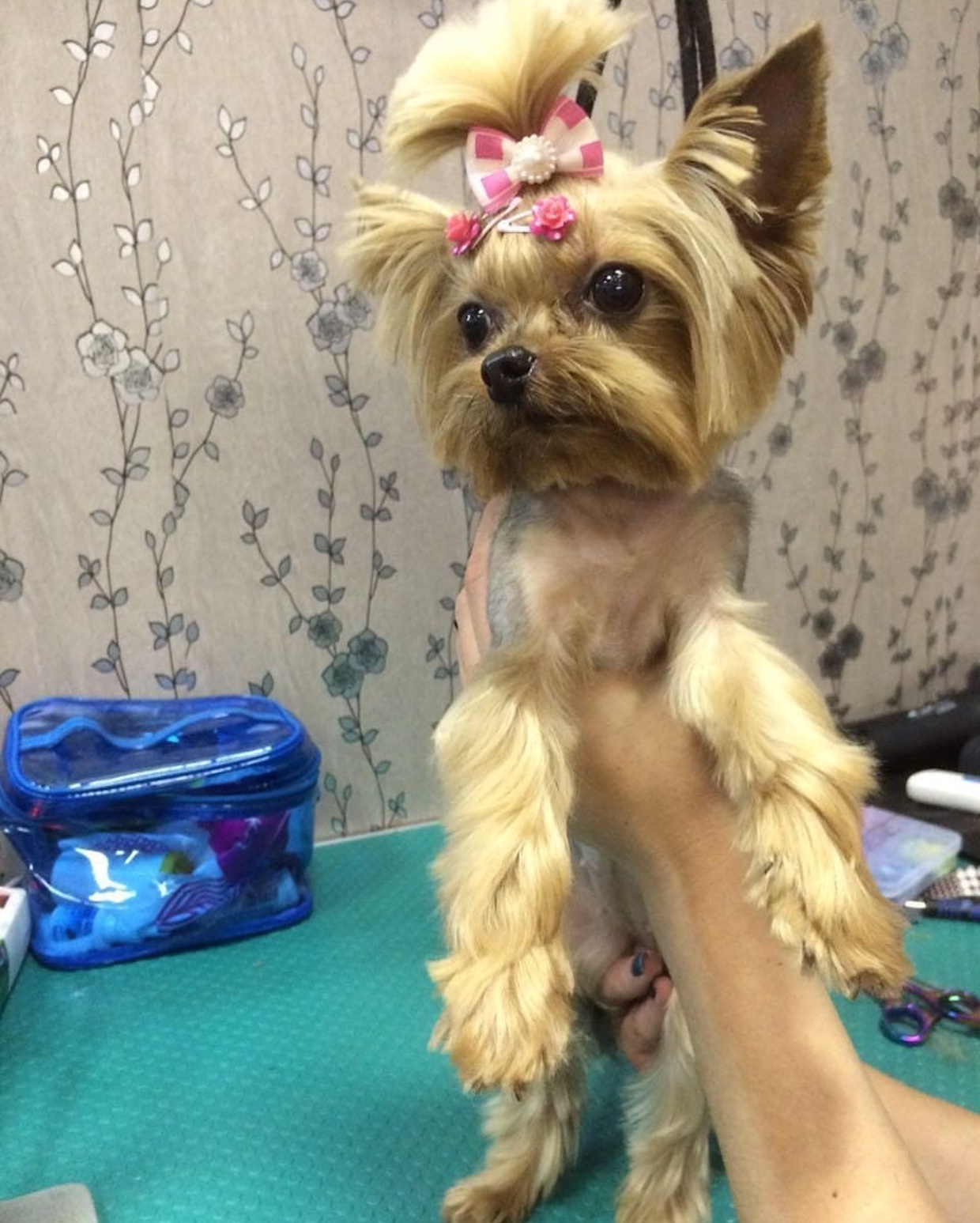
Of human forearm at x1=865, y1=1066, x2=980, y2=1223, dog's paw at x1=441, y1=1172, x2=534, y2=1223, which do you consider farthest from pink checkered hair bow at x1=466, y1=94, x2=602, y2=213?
dog's paw at x1=441, y1=1172, x2=534, y2=1223

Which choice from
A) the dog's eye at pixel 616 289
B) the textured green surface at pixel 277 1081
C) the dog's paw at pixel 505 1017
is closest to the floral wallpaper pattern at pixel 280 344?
the textured green surface at pixel 277 1081

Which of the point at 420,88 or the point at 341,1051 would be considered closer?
the point at 420,88

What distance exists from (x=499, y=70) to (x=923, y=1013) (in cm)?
112

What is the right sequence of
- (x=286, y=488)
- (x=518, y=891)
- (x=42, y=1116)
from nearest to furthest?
(x=518, y=891) < (x=42, y=1116) < (x=286, y=488)

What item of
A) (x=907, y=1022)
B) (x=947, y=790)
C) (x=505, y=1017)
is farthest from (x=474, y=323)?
(x=947, y=790)

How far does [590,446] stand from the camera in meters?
0.85

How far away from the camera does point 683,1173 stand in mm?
1004

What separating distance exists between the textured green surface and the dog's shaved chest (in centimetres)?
57

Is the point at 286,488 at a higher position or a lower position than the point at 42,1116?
higher

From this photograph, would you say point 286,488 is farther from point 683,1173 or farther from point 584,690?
point 683,1173

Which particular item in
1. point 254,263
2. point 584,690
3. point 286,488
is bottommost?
point 584,690

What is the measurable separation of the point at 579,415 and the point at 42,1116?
0.95 metres

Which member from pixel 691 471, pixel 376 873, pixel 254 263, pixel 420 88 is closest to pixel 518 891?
pixel 691 471

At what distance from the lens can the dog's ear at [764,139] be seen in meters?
0.77
